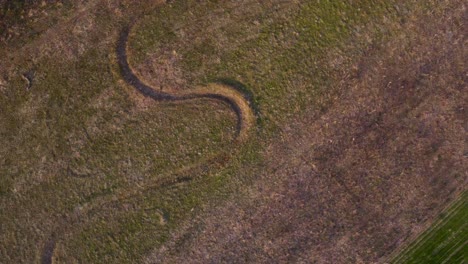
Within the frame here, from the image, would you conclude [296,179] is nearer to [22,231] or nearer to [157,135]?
[157,135]

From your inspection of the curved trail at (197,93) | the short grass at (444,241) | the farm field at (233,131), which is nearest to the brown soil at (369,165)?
the farm field at (233,131)

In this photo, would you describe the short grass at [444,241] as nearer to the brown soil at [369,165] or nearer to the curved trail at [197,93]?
the brown soil at [369,165]

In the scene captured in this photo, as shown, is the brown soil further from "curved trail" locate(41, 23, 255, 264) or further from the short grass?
"curved trail" locate(41, 23, 255, 264)

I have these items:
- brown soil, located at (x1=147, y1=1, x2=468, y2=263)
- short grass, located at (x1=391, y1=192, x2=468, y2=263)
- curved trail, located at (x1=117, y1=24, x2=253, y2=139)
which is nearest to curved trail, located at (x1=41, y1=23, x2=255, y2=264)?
curved trail, located at (x1=117, y1=24, x2=253, y2=139)

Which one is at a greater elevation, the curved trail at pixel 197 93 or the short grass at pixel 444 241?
the curved trail at pixel 197 93

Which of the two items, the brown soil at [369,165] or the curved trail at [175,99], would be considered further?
the curved trail at [175,99]

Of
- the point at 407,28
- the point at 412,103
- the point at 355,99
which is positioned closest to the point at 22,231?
the point at 355,99
